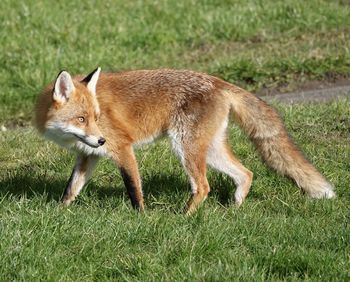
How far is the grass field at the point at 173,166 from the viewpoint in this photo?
5234 millimetres

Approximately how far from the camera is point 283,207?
680 centimetres

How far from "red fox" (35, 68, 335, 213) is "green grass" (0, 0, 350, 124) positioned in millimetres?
4895

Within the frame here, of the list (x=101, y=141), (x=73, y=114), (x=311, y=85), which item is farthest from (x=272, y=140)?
(x=311, y=85)

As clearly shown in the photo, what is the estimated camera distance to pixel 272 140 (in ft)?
23.5

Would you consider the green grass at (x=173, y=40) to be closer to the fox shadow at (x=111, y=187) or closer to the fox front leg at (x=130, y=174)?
the fox shadow at (x=111, y=187)

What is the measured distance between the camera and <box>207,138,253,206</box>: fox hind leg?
7230mm

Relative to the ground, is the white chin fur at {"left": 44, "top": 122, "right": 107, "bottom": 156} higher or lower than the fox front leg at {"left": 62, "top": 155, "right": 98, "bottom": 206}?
higher

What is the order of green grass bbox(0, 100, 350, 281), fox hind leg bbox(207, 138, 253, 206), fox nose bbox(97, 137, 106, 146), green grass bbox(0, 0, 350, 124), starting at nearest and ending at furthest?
green grass bbox(0, 100, 350, 281) < fox nose bbox(97, 137, 106, 146) < fox hind leg bbox(207, 138, 253, 206) < green grass bbox(0, 0, 350, 124)

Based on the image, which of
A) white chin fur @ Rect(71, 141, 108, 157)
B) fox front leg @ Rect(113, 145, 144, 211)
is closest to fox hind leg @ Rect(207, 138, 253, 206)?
fox front leg @ Rect(113, 145, 144, 211)

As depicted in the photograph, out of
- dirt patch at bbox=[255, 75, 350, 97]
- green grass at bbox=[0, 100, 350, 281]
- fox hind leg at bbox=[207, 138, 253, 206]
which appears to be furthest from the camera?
dirt patch at bbox=[255, 75, 350, 97]

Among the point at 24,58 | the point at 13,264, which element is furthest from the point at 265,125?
the point at 24,58

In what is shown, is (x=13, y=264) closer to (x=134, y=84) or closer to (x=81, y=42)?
(x=134, y=84)

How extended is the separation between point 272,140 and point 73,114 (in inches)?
74.2

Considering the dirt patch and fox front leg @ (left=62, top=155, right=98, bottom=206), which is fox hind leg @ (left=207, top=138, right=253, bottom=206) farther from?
the dirt patch
